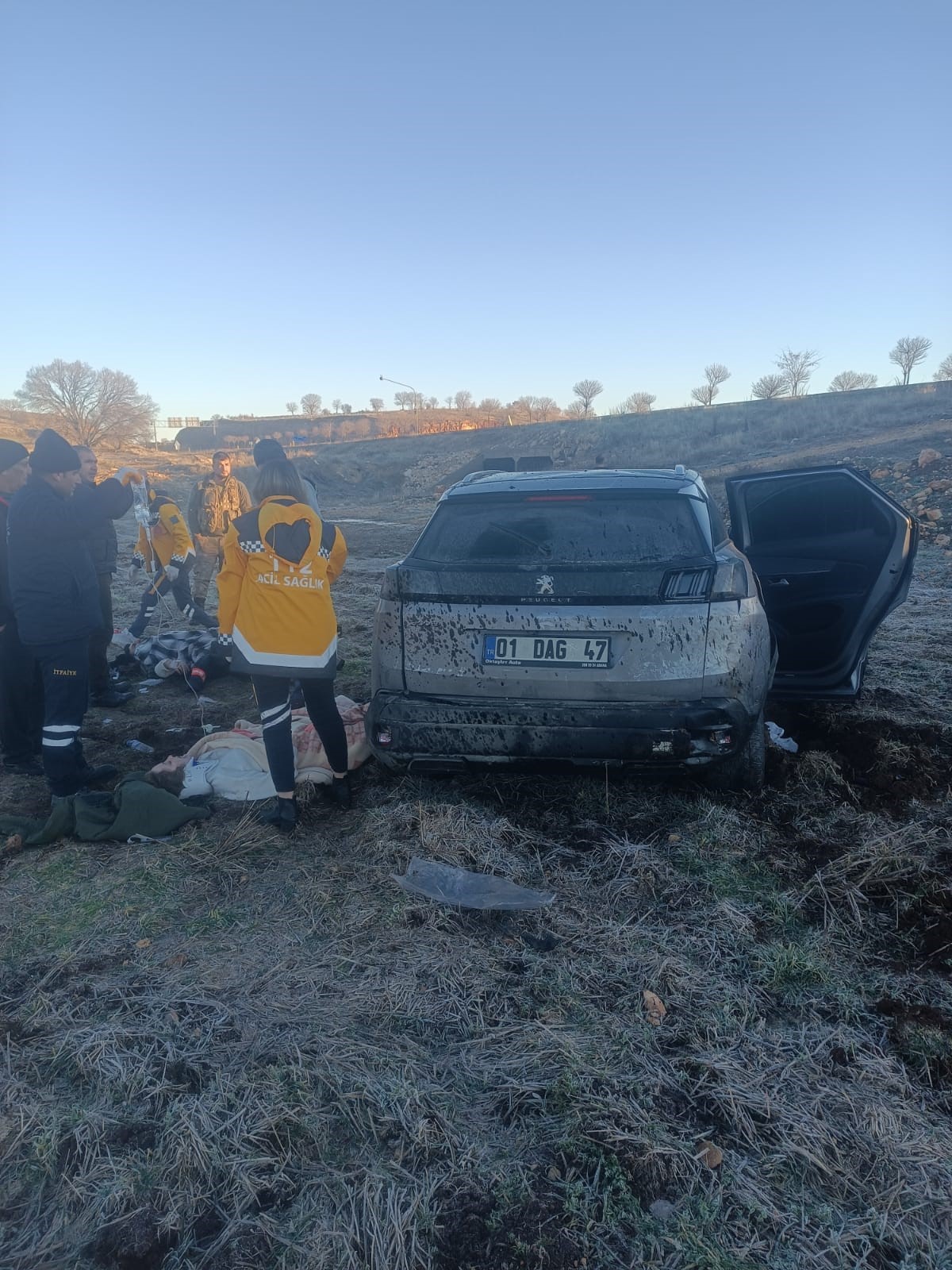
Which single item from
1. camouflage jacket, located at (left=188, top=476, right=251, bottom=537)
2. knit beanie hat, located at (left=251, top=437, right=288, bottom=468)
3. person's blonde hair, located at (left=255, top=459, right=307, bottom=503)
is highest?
knit beanie hat, located at (left=251, top=437, right=288, bottom=468)

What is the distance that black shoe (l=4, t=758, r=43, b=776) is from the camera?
4543mm

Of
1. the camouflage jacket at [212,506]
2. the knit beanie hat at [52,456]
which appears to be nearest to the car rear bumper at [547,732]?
the knit beanie hat at [52,456]

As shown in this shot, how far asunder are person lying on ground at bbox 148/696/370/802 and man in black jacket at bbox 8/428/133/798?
0.50 metres

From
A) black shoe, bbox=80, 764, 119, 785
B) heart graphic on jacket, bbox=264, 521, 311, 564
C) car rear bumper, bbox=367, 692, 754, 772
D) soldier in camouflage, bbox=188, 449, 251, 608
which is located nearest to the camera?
car rear bumper, bbox=367, 692, 754, 772

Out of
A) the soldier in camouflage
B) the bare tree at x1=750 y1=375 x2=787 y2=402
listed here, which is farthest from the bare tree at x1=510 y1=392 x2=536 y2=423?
the soldier in camouflage

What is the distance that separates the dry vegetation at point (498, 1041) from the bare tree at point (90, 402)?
43.6m

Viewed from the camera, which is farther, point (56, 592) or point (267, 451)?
point (267, 451)

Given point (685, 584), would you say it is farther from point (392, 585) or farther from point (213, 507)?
point (213, 507)

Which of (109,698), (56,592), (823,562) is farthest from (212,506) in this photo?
(823,562)

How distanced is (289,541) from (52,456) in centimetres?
146

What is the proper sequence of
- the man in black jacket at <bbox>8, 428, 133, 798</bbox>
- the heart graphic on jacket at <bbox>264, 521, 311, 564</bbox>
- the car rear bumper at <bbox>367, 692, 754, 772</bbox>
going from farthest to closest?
the man in black jacket at <bbox>8, 428, 133, 798</bbox>, the heart graphic on jacket at <bbox>264, 521, 311, 564</bbox>, the car rear bumper at <bbox>367, 692, 754, 772</bbox>

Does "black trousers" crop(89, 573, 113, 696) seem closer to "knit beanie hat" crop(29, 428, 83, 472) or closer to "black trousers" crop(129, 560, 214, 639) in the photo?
"black trousers" crop(129, 560, 214, 639)

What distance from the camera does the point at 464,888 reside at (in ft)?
10.0

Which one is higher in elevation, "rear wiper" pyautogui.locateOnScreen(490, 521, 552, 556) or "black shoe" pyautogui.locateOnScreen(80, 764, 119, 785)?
"rear wiper" pyautogui.locateOnScreen(490, 521, 552, 556)
